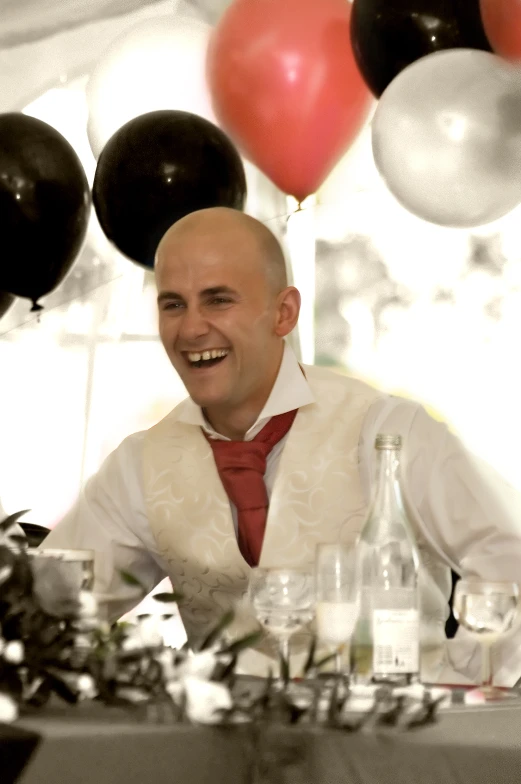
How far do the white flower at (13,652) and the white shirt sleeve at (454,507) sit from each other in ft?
3.15

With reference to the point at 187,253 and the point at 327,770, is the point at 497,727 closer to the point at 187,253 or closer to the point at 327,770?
the point at 327,770

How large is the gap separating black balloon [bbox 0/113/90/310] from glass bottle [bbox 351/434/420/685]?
1435 millimetres

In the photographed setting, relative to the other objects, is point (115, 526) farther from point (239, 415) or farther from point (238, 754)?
point (238, 754)

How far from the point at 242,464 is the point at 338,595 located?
919mm

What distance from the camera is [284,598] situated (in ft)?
3.84

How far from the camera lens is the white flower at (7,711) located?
0.79 metres

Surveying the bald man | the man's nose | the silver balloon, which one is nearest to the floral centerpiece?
the bald man

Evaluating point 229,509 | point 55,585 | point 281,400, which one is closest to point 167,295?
point 281,400

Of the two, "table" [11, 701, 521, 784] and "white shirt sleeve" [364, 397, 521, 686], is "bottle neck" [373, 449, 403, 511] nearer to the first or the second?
"white shirt sleeve" [364, 397, 521, 686]

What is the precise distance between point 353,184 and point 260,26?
160cm

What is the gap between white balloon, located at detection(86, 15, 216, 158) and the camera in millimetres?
2809

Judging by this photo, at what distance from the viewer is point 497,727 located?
90 cm

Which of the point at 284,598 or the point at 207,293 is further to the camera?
the point at 207,293

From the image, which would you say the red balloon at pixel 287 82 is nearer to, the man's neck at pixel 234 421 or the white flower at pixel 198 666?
the man's neck at pixel 234 421
